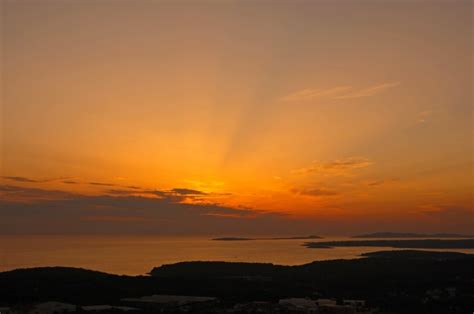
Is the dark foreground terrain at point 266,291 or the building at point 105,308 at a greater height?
the dark foreground terrain at point 266,291

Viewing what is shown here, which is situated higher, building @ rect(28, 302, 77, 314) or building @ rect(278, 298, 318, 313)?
building @ rect(278, 298, 318, 313)

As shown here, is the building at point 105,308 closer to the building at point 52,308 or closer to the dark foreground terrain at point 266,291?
the dark foreground terrain at point 266,291

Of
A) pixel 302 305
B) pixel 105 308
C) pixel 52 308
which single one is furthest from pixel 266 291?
pixel 52 308

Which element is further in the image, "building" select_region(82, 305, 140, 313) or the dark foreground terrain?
the dark foreground terrain

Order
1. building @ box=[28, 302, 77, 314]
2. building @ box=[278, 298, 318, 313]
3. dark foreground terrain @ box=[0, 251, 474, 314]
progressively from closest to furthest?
building @ box=[28, 302, 77, 314], building @ box=[278, 298, 318, 313], dark foreground terrain @ box=[0, 251, 474, 314]

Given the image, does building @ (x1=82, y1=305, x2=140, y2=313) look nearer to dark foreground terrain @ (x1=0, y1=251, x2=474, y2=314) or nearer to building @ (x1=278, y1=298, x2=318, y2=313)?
dark foreground terrain @ (x1=0, y1=251, x2=474, y2=314)

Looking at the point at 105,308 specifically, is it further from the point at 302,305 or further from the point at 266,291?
the point at 266,291

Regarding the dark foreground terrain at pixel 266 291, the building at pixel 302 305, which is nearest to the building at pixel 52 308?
Result: the dark foreground terrain at pixel 266 291

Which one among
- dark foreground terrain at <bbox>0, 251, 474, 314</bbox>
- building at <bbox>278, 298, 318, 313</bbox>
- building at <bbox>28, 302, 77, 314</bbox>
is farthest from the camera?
dark foreground terrain at <bbox>0, 251, 474, 314</bbox>

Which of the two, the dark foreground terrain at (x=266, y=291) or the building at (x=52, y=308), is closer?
the building at (x=52, y=308)

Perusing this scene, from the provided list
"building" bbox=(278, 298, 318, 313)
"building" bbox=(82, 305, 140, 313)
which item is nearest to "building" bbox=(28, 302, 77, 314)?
"building" bbox=(82, 305, 140, 313)

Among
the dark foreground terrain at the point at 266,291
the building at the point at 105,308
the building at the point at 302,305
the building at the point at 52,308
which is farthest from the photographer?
the dark foreground terrain at the point at 266,291

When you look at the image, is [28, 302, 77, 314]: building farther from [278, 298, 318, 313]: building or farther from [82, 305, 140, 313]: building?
[278, 298, 318, 313]: building

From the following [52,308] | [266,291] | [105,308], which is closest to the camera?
[52,308]
